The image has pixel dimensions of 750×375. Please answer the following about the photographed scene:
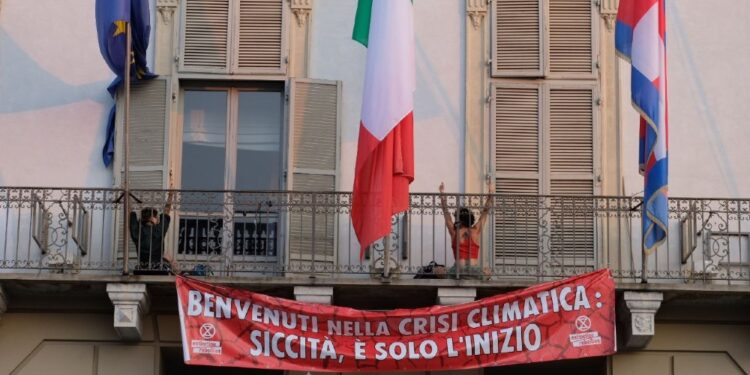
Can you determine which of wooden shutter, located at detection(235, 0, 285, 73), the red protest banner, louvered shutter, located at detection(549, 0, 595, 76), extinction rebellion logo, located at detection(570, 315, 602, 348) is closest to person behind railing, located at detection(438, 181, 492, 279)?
the red protest banner

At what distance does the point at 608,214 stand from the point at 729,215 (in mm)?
1334

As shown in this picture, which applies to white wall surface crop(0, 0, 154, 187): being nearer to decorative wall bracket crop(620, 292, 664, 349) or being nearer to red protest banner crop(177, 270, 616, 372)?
red protest banner crop(177, 270, 616, 372)

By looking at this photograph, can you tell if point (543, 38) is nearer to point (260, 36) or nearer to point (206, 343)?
point (260, 36)

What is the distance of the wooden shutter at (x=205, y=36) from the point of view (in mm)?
20516

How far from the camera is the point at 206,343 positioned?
18656 millimetres

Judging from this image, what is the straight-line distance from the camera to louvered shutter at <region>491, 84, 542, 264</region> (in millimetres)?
19766

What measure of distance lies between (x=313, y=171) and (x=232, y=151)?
991 millimetres

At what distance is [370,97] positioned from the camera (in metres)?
19.1

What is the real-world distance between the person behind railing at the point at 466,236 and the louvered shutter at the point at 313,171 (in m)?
1.23

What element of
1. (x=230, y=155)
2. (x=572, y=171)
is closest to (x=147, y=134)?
(x=230, y=155)

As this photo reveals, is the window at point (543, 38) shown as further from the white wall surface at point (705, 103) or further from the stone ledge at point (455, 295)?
the stone ledge at point (455, 295)

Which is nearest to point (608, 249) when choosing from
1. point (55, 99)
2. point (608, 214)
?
point (608, 214)

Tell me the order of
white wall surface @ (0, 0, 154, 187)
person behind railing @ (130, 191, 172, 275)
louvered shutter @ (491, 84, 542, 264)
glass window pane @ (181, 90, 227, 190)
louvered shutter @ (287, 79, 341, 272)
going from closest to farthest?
person behind railing @ (130, 191, 172, 275) < louvered shutter @ (287, 79, 341, 272) < louvered shutter @ (491, 84, 542, 264) < white wall surface @ (0, 0, 154, 187) < glass window pane @ (181, 90, 227, 190)

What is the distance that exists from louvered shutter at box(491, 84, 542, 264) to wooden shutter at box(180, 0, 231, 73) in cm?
301
